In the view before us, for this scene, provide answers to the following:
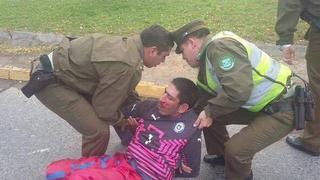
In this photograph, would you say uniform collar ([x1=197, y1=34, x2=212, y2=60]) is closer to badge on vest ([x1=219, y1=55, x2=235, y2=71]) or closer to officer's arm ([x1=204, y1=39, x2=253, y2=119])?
officer's arm ([x1=204, y1=39, x2=253, y2=119])

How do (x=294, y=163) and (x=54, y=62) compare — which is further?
(x=294, y=163)

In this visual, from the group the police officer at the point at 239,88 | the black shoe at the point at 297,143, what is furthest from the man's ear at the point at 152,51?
the black shoe at the point at 297,143

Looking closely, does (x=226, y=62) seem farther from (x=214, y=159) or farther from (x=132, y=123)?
(x=214, y=159)

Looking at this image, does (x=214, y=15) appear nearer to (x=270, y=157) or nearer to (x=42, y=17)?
(x=42, y=17)

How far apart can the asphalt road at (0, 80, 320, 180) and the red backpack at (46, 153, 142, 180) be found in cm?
58

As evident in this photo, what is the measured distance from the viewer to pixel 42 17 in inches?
298

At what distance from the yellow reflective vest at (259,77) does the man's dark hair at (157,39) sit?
0.27m

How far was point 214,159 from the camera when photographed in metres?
3.73

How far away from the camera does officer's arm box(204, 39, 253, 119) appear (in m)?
2.83

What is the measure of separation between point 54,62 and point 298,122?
5.36 ft

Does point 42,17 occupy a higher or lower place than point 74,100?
lower

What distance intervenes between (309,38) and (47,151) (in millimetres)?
2221

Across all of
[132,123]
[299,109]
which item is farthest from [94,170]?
[299,109]

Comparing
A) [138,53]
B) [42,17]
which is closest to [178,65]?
[138,53]
